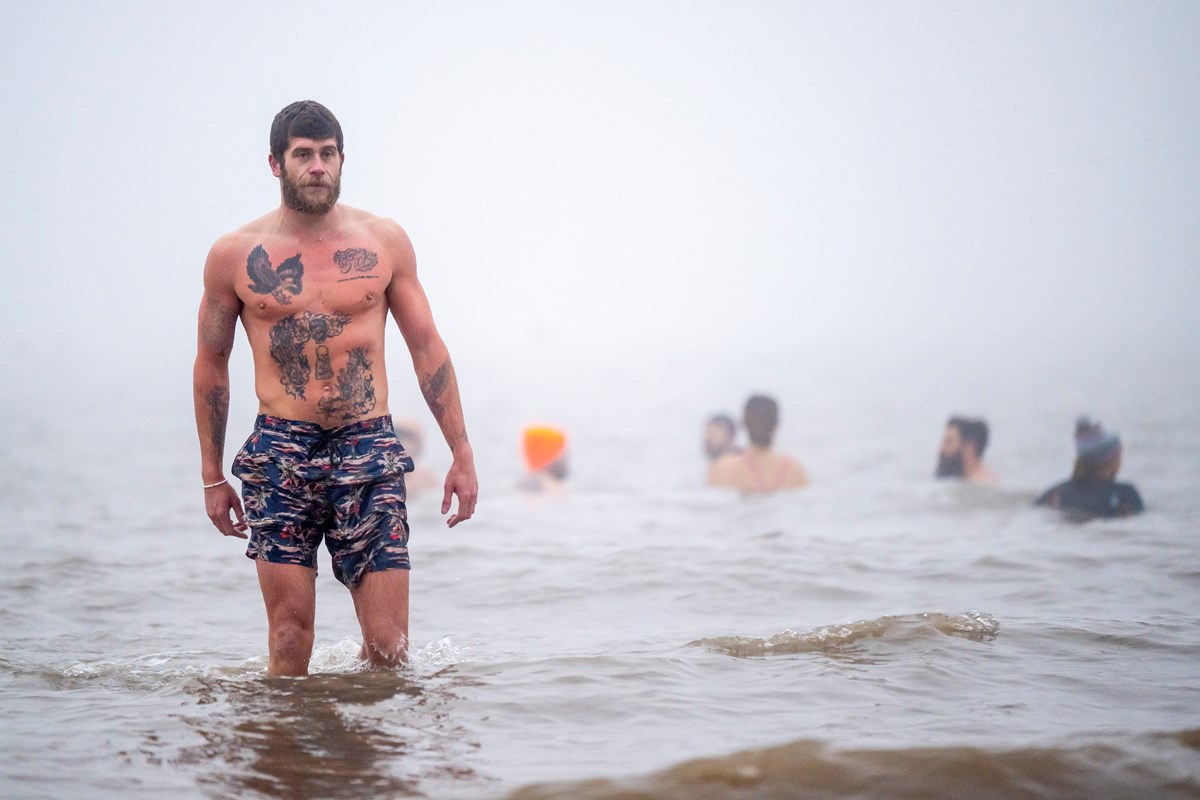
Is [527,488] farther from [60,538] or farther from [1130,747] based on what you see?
[1130,747]

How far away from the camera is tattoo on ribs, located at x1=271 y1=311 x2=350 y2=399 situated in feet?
14.4

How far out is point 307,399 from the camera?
441cm

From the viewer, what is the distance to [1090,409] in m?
36.8

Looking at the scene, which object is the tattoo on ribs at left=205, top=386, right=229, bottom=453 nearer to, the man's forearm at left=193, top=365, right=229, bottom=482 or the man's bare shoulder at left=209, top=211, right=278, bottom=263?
the man's forearm at left=193, top=365, right=229, bottom=482

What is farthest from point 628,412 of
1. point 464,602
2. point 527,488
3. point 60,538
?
point 464,602

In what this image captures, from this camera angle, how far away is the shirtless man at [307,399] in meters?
4.36

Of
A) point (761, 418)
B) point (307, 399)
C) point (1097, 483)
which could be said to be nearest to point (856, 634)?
point (307, 399)

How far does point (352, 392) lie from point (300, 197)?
0.71m

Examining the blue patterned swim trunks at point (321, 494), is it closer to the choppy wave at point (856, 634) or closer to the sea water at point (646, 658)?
the sea water at point (646, 658)

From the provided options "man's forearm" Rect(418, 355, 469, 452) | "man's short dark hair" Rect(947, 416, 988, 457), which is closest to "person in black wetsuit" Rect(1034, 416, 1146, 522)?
"man's short dark hair" Rect(947, 416, 988, 457)

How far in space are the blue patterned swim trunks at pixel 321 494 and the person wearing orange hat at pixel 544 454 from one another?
8.23 meters

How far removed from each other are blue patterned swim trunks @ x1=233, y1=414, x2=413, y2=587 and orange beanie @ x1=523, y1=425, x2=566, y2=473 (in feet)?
27.5

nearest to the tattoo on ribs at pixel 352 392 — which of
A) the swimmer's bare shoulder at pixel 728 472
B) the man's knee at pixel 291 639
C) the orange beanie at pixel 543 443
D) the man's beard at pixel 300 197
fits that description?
the man's beard at pixel 300 197

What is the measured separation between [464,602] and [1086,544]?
14.5 feet
